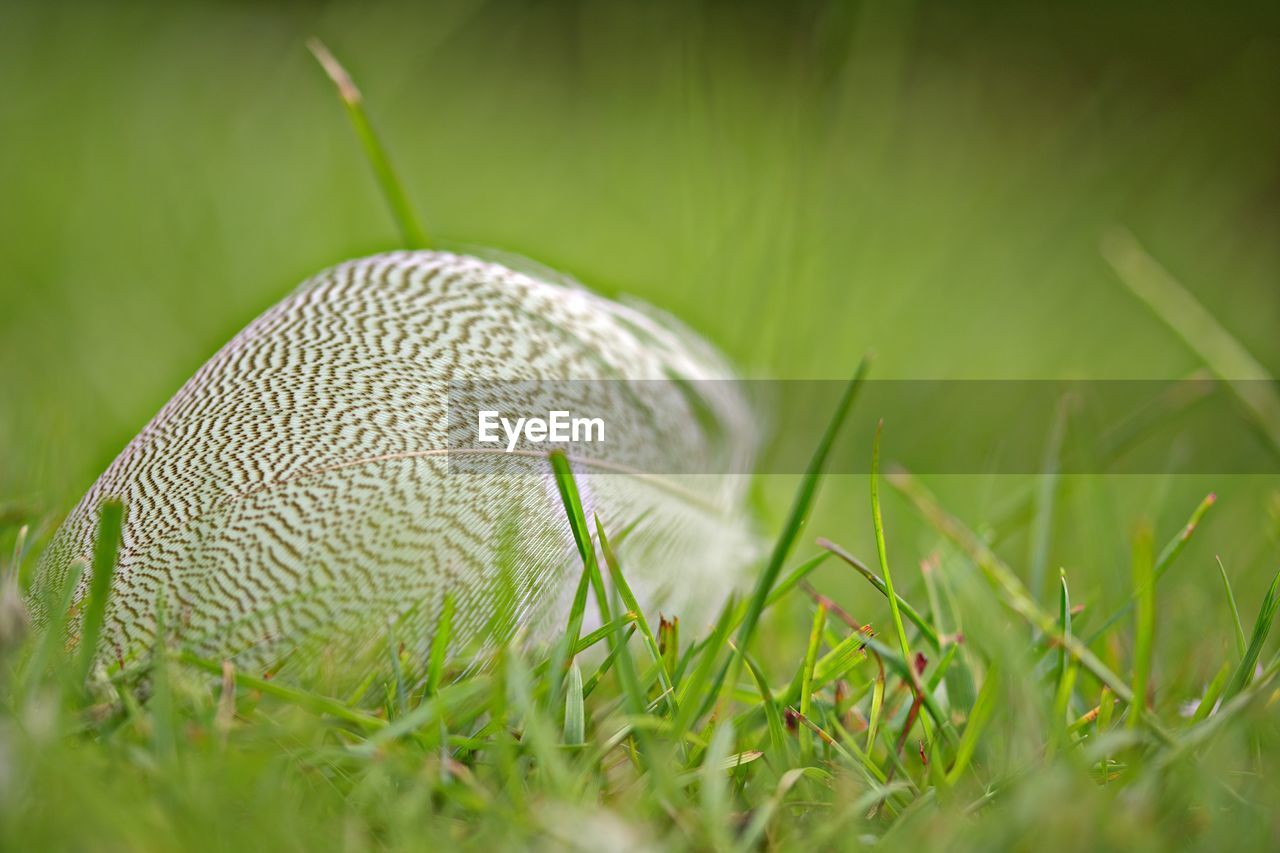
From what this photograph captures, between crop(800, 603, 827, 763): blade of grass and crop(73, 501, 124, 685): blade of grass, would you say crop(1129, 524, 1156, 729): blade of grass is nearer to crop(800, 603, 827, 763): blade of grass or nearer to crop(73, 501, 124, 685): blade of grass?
crop(800, 603, 827, 763): blade of grass

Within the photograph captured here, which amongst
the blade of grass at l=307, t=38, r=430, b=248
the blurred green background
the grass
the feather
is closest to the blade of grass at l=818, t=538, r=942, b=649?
the grass

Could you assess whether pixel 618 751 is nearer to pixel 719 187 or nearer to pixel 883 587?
pixel 883 587

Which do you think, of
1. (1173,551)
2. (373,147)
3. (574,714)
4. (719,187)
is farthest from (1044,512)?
(719,187)

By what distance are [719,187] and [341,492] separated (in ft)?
2.86

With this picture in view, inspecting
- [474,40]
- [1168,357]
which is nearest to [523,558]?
[1168,357]

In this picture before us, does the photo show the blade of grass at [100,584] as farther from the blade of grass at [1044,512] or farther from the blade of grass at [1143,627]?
the blade of grass at [1044,512]

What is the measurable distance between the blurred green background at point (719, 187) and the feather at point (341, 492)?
0.73 feet

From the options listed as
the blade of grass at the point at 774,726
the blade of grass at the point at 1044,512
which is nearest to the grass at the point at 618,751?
the blade of grass at the point at 774,726

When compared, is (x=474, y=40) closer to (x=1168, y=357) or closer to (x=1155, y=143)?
(x=1155, y=143)

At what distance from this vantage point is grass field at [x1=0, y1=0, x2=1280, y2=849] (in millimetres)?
391

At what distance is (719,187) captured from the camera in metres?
1.22

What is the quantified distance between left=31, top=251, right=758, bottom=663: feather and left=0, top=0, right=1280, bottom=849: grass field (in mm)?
22

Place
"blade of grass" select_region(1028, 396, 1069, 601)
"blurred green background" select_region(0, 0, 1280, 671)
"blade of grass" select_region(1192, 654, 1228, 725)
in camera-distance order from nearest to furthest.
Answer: "blade of grass" select_region(1192, 654, 1228, 725), "blade of grass" select_region(1028, 396, 1069, 601), "blurred green background" select_region(0, 0, 1280, 671)

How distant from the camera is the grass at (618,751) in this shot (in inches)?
14.0
